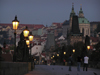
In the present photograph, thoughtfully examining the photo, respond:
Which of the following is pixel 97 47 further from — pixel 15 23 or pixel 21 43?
pixel 15 23

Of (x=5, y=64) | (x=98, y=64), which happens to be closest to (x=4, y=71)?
(x=5, y=64)

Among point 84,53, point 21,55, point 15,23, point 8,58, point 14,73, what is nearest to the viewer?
point 14,73

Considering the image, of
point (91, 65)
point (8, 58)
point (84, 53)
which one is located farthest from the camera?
point (8, 58)

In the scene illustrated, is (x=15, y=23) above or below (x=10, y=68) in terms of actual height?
above

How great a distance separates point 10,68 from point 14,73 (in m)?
1.49

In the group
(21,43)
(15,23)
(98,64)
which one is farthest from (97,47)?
(15,23)

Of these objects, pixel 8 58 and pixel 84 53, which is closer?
pixel 84 53

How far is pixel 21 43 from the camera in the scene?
36344 mm

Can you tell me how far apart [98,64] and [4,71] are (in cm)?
3098

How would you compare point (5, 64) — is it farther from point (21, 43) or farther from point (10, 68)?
point (21, 43)

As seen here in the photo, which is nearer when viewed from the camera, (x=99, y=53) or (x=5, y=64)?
(x=5, y=64)

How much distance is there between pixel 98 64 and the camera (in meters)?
46.2

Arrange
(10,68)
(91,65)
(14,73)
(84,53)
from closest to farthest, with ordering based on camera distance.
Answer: (10,68) < (14,73) < (91,65) < (84,53)

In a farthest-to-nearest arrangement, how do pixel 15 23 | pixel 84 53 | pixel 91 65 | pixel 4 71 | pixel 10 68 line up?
pixel 84 53, pixel 91 65, pixel 15 23, pixel 10 68, pixel 4 71
